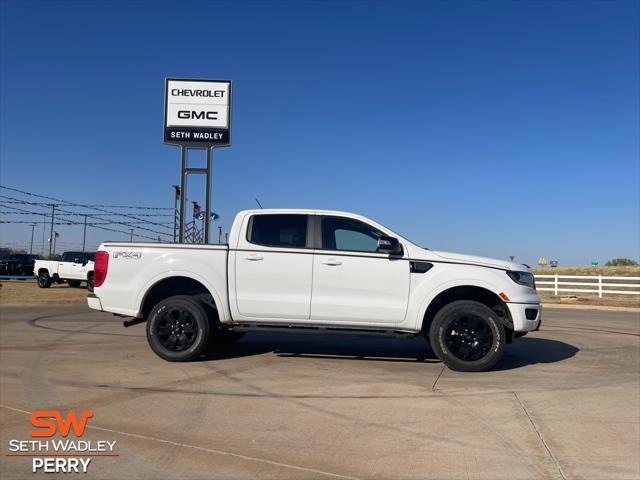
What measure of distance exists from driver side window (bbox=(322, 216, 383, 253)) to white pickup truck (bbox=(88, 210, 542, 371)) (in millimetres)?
13

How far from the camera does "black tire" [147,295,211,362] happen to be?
6.85m

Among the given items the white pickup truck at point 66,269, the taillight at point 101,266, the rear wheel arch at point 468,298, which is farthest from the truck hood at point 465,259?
the white pickup truck at point 66,269

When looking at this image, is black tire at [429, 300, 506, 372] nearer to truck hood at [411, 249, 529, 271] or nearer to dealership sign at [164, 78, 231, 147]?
truck hood at [411, 249, 529, 271]

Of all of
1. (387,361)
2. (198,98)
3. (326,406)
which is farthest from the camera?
(198,98)

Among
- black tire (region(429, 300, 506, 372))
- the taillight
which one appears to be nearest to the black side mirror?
black tire (region(429, 300, 506, 372))

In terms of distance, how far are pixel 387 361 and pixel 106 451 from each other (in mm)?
4229

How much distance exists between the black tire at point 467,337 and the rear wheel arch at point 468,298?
226 millimetres

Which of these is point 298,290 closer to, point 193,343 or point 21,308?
point 193,343

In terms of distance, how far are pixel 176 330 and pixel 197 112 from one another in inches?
511

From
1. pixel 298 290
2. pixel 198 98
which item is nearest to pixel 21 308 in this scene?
pixel 198 98

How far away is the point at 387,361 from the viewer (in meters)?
7.27

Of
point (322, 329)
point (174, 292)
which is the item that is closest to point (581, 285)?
point (322, 329)

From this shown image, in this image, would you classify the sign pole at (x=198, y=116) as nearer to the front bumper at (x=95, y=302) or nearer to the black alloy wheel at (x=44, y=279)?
the black alloy wheel at (x=44, y=279)

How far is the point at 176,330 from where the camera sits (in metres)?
6.90
